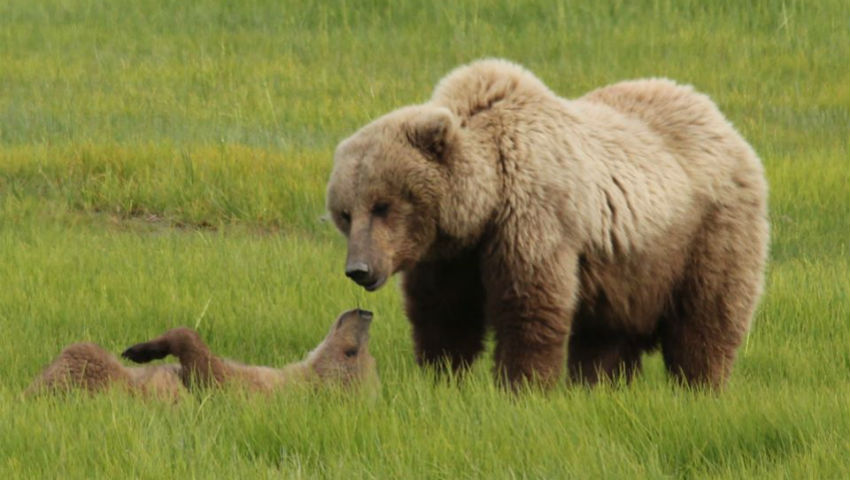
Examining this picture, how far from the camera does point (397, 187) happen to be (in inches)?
230

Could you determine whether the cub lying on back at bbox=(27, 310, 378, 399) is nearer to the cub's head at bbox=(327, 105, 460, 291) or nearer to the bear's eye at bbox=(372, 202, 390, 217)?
the cub's head at bbox=(327, 105, 460, 291)

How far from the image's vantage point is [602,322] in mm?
6453

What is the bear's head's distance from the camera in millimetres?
5797

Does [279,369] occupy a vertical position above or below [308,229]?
above

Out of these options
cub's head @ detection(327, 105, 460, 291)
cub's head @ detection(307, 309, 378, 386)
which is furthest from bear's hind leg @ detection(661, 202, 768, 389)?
cub's head @ detection(307, 309, 378, 386)

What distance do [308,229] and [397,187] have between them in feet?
15.3

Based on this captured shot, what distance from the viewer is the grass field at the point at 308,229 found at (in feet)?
16.4

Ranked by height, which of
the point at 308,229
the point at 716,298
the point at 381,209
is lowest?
the point at 308,229

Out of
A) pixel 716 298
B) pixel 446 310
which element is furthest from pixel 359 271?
pixel 716 298

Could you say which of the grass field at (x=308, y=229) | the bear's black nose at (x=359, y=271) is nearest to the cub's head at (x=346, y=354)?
the grass field at (x=308, y=229)

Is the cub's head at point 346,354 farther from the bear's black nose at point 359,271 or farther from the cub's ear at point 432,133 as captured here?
the cub's ear at point 432,133

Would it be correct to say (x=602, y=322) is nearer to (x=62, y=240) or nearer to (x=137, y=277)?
(x=137, y=277)

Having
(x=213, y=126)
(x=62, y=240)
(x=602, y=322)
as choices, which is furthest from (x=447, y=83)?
(x=213, y=126)

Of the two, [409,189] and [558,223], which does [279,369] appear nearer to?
[409,189]
